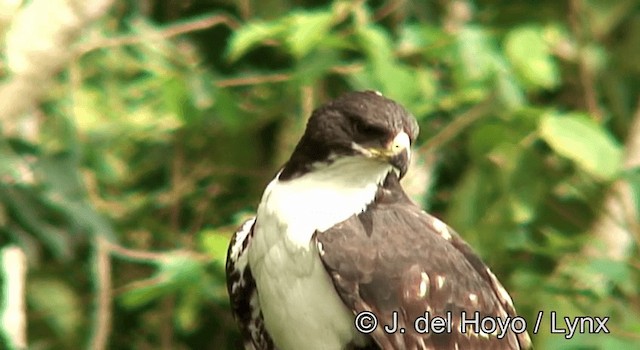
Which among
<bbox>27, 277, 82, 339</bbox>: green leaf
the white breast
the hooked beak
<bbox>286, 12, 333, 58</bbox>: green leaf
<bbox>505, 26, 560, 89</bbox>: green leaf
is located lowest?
<bbox>27, 277, 82, 339</bbox>: green leaf

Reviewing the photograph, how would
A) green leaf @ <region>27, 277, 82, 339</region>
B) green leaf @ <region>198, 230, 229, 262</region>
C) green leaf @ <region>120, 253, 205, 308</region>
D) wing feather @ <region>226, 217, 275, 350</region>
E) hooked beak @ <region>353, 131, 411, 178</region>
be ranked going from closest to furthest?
hooked beak @ <region>353, 131, 411, 178</region> < wing feather @ <region>226, 217, 275, 350</region> < green leaf @ <region>198, 230, 229, 262</region> < green leaf @ <region>120, 253, 205, 308</region> < green leaf @ <region>27, 277, 82, 339</region>

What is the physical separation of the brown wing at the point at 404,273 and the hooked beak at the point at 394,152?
0.11m

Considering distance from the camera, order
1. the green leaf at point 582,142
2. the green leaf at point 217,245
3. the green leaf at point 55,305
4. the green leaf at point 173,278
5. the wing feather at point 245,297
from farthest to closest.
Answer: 1. the green leaf at point 55,305
2. the green leaf at point 173,278
3. the green leaf at point 582,142
4. the green leaf at point 217,245
5. the wing feather at point 245,297

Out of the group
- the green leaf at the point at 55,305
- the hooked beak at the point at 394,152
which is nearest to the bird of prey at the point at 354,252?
the hooked beak at the point at 394,152

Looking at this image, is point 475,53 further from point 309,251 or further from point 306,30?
point 309,251

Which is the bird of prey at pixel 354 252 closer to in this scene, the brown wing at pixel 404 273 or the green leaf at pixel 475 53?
the brown wing at pixel 404 273

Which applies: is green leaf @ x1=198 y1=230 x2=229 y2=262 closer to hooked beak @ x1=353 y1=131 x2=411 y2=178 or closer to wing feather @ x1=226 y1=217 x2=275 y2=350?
wing feather @ x1=226 y1=217 x2=275 y2=350

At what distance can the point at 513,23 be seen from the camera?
3648mm

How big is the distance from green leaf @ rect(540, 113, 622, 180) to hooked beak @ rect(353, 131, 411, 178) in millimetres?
1132

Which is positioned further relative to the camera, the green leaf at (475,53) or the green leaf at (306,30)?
the green leaf at (475,53)

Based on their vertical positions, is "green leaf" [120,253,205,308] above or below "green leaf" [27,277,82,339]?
above

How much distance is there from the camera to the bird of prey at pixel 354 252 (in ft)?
6.40

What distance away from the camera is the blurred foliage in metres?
3.11

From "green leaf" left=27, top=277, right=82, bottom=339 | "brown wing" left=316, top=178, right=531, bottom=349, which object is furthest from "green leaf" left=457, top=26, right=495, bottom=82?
"green leaf" left=27, top=277, right=82, bottom=339
